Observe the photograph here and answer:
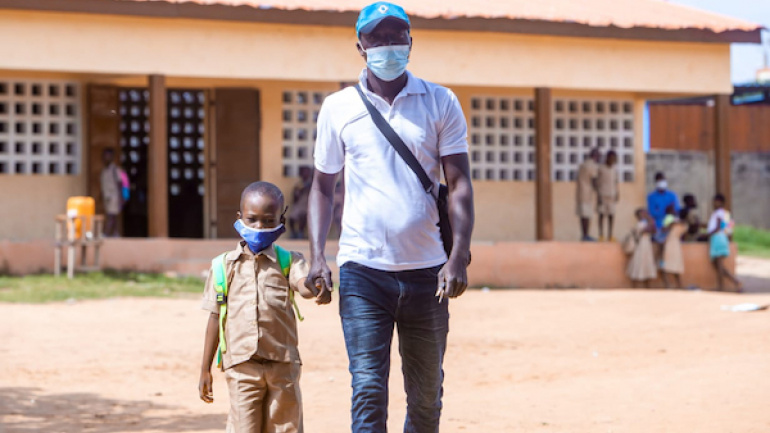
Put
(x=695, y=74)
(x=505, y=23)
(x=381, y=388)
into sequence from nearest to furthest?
1. (x=381, y=388)
2. (x=505, y=23)
3. (x=695, y=74)

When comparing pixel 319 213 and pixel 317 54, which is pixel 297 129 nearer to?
pixel 317 54

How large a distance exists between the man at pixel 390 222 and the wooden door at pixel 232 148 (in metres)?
12.3

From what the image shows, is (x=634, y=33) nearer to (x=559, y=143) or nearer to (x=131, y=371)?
(x=559, y=143)

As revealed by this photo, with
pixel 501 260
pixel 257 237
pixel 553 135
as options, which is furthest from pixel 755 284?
pixel 257 237

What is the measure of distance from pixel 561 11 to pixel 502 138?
2348mm

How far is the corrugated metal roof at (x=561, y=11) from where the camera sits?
15117 millimetres

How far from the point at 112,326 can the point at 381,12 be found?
7319mm

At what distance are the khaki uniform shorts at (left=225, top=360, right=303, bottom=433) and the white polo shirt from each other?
0.51 m

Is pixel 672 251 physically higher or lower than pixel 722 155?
lower

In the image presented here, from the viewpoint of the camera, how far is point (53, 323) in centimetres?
1072

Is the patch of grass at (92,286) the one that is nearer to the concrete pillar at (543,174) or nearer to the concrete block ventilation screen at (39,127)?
the concrete block ventilation screen at (39,127)

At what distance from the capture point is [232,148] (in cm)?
1638

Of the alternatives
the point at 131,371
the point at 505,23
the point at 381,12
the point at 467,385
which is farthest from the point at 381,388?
the point at 505,23

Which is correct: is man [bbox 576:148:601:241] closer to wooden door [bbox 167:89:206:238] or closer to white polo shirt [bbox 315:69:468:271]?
wooden door [bbox 167:89:206:238]
